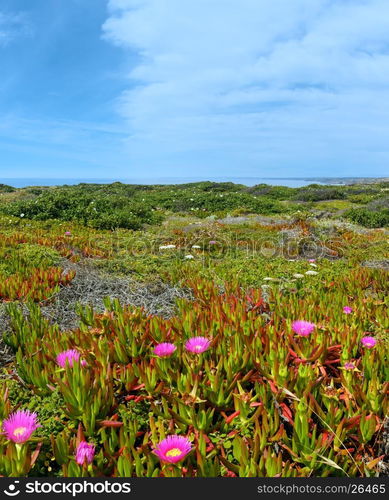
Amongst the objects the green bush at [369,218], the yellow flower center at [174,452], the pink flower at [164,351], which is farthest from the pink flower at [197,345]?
the green bush at [369,218]

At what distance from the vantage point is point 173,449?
1723 mm

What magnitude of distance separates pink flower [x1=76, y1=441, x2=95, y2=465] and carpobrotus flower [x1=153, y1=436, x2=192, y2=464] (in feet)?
0.99

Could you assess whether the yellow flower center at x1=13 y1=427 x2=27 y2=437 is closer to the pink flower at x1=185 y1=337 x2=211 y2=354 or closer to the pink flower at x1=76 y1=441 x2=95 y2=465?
the pink flower at x1=76 y1=441 x2=95 y2=465

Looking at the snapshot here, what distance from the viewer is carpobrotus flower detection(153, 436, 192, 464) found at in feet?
5.43

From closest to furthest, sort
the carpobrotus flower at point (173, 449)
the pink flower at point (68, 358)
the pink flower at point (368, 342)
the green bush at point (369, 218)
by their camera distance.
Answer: the carpobrotus flower at point (173, 449)
the pink flower at point (68, 358)
the pink flower at point (368, 342)
the green bush at point (369, 218)

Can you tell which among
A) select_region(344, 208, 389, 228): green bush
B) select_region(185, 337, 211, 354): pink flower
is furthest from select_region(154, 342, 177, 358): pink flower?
select_region(344, 208, 389, 228): green bush

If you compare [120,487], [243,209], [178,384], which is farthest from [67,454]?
[243,209]

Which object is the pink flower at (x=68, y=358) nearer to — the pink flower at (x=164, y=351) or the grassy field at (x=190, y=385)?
the grassy field at (x=190, y=385)

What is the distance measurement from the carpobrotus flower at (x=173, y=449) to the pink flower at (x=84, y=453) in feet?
0.99

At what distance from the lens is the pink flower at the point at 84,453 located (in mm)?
1750

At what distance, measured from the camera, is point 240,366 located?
249 cm

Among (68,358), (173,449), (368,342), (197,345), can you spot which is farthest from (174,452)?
(368,342)

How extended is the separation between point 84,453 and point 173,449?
408 mm

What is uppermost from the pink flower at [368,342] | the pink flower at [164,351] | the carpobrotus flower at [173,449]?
the pink flower at [164,351]
